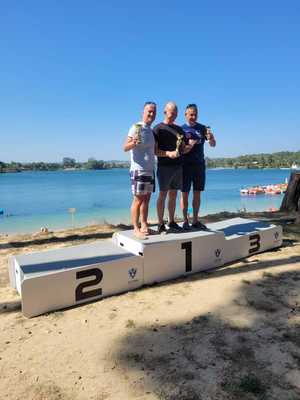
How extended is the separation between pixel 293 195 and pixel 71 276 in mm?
7966

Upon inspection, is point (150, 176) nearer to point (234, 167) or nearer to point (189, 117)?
point (189, 117)

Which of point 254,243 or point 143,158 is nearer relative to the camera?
point 143,158

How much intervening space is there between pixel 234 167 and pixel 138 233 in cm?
15823

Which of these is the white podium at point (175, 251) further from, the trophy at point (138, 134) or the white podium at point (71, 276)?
the trophy at point (138, 134)

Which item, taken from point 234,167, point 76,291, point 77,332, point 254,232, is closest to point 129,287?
point 76,291

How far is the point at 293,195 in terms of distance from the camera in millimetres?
9391

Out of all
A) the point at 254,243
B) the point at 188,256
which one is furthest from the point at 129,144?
the point at 254,243

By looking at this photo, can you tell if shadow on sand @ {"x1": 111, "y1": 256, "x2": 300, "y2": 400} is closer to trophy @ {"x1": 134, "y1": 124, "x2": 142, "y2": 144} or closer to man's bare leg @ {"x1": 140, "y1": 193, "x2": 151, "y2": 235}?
man's bare leg @ {"x1": 140, "y1": 193, "x2": 151, "y2": 235}

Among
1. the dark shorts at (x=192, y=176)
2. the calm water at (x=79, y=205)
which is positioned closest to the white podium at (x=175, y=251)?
the dark shorts at (x=192, y=176)

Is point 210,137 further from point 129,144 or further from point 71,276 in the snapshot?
point 71,276

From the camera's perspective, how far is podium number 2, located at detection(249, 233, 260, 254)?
4.98 meters

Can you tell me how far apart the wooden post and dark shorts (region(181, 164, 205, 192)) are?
551 cm

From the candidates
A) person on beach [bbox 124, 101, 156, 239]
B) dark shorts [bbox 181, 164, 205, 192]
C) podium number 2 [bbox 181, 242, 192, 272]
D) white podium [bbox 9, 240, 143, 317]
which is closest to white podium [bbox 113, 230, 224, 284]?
podium number 2 [bbox 181, 242, 192, 272]

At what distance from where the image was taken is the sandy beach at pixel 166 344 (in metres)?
2.09
